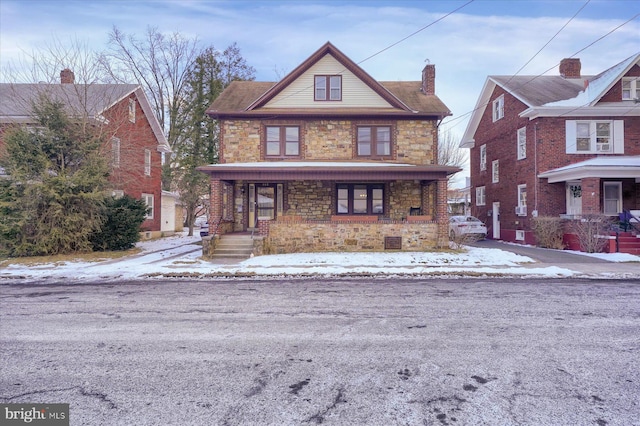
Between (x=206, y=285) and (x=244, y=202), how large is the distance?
9.02 metres

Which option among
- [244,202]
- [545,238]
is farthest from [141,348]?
[545,238]

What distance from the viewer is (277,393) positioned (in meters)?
3.57

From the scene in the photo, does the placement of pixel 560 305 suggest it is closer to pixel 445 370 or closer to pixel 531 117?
pixel 445 370

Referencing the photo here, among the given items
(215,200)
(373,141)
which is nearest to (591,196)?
(373,141)

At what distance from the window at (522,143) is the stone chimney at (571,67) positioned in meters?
6.63

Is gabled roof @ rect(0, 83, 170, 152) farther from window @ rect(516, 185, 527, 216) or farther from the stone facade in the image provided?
window @ rect(516, 185, 527, 216)

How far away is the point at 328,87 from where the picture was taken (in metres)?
18.7

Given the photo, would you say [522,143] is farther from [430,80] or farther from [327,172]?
[327,172]

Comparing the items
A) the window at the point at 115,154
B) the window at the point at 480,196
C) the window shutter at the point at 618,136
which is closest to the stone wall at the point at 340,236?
the window at the point at 115,154

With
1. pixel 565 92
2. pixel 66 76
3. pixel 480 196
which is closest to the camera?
pixel 66 76

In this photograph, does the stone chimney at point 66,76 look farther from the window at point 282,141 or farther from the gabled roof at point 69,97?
the window at point 282,141

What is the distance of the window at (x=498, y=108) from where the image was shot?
22.8 meters

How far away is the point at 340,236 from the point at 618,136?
15.6 m

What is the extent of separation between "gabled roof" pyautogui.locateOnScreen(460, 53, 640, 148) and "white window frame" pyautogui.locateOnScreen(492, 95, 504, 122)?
96 cm
